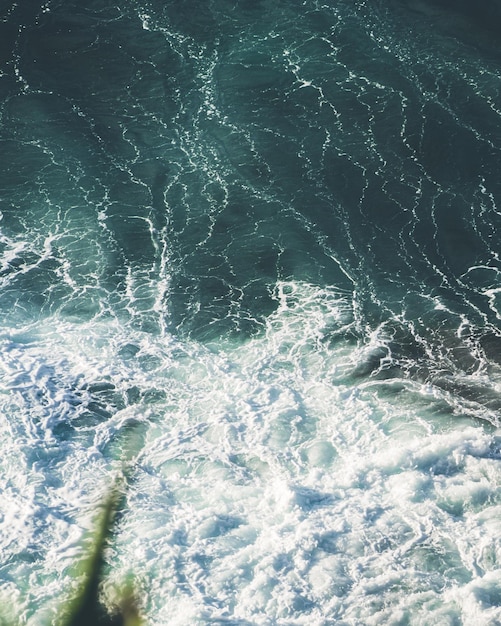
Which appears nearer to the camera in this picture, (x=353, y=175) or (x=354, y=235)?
(x=354, y=235)

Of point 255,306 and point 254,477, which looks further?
point 255,306

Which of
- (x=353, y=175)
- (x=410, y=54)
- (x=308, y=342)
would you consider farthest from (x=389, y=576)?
(x=410, y=54)

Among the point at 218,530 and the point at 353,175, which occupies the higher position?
the point at 353,175

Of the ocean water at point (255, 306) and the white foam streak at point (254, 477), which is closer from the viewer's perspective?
the white foam streak at point (254, 477)

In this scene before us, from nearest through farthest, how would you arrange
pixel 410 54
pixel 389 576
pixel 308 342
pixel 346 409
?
pixel 389 576
pixel 346 409
pixel 308 342
pixel 410 54

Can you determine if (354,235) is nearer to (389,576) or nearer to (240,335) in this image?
(240,335)

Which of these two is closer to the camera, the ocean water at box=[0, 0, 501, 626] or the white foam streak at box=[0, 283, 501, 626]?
the white foam streak at box=[0, 283, 501, 626]

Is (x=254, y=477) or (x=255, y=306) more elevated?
(x=255, y=306)

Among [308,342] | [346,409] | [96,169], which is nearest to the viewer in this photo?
[346,409]
